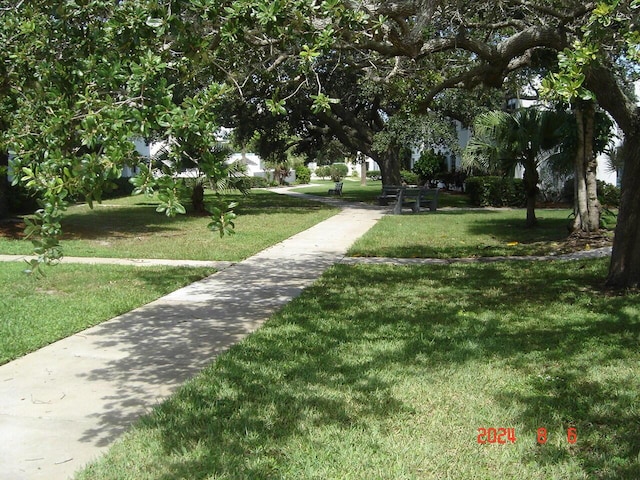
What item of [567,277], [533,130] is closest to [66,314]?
[567,277]

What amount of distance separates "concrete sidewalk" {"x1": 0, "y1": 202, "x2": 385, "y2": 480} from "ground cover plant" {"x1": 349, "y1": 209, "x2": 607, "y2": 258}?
11.4 ft

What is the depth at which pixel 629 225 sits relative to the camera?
7.79m

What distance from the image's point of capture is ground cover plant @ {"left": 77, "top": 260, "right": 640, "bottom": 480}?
363cm

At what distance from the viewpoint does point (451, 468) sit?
358 centimetres

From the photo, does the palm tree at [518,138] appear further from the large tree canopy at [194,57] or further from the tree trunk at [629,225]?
the tree trunk at [629,225]

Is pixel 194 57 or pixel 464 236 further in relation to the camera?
pixel 464 236

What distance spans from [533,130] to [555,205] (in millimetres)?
8924

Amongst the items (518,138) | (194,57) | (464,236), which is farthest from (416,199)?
(194,57)

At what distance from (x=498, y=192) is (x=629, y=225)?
53.6 feet

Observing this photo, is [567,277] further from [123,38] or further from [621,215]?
[123,38]

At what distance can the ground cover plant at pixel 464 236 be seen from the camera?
40.1 ft

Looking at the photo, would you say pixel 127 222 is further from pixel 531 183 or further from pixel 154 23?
pixel 154 23

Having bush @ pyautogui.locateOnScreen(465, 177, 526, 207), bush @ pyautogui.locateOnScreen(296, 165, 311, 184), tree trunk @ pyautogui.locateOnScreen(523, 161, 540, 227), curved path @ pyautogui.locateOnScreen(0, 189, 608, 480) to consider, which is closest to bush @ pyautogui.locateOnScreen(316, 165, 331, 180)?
bush @ pyautogui.locateOnScreen(296, 165, 311, 184)

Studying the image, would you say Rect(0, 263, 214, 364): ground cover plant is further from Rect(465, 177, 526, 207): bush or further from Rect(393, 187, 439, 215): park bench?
Rect(465, 177, 526, 207): bush
